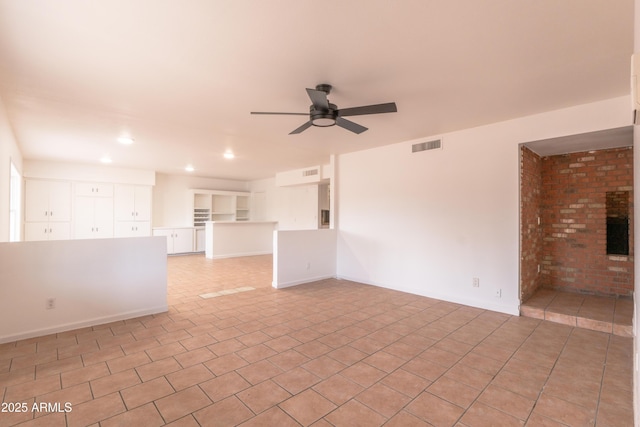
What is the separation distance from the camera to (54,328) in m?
3.24

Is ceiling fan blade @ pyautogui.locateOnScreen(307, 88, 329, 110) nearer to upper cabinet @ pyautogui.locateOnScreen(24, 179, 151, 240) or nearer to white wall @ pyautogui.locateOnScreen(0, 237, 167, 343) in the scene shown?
white wall @ pyautogui.locateOnScreen(0, 237, 167, 343)

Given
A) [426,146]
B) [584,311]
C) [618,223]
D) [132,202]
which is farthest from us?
[132,202]

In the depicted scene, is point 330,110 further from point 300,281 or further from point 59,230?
point 59,230

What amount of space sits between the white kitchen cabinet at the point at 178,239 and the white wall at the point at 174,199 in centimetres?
41

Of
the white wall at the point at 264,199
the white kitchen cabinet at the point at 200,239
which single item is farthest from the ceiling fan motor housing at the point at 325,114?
the white kitchen cabinet at the point at 200,239

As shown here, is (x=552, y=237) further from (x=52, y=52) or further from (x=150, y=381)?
(x=52, y=52)

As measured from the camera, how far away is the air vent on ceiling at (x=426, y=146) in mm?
4588

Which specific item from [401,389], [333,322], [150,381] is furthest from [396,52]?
[150,381]

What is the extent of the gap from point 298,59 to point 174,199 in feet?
28.3

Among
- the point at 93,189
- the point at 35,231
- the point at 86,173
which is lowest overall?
the point at 35,231

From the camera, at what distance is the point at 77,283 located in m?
3.40

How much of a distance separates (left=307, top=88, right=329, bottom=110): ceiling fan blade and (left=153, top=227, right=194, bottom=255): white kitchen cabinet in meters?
7.84

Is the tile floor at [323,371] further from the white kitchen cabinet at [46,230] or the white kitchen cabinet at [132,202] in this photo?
the white kitchen cabinet at [132,202]

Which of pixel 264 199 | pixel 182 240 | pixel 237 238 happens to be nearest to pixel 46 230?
pixel 182 240
